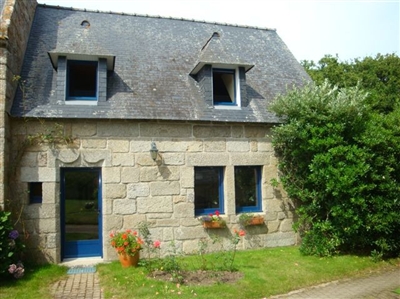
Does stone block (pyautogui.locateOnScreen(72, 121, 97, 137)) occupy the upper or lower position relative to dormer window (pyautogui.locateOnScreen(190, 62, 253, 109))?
lower

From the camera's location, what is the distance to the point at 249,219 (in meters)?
8.65

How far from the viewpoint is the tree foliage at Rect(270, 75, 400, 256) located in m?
7.82

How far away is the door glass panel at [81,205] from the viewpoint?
26.1 feet

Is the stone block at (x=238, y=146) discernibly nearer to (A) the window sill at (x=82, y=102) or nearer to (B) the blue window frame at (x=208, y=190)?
(B) the blue window frame at (x=208, y=190)

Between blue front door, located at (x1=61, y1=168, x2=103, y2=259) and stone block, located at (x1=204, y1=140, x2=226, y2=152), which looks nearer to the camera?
blue front door, located at (x1=61, y1=168, x2=103, y2=259)

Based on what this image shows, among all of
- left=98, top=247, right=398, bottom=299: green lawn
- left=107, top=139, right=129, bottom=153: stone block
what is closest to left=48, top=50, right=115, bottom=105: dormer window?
left=107, top=139, right=129, bottom=153: stone block

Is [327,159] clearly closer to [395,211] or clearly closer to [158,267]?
[395,211]

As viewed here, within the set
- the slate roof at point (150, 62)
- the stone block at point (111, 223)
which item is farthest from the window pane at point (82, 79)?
the stone block at point (111, 223)

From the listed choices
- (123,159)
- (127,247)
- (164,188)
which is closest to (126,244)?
(127,247)

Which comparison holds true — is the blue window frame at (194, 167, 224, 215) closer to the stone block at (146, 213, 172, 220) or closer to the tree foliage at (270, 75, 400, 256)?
the stone block at (146, 213, 172, 220)

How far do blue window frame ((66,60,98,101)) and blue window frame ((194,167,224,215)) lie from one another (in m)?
3.43

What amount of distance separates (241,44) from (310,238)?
7221mm

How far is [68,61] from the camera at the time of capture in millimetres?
8312

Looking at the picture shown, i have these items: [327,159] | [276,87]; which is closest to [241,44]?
[276,87]
